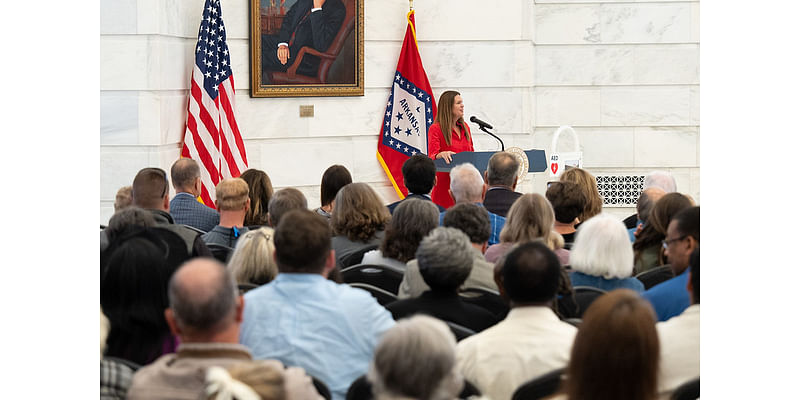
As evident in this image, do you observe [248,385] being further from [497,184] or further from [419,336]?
[497,184]

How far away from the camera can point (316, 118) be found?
8711 millimetres

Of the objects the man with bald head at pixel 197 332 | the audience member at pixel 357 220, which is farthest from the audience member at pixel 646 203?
the man with bald head at pixel 197 332

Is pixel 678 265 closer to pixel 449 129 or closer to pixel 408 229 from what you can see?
pixel 408 229

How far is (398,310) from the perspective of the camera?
3.09 m

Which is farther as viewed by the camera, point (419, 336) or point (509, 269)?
point (509, 269)

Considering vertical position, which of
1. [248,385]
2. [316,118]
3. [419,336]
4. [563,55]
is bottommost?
[248,385]

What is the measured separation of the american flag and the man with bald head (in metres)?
5.48

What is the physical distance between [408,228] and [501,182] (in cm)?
171

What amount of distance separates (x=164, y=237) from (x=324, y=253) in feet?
2.08

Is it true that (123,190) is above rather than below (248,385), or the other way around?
above

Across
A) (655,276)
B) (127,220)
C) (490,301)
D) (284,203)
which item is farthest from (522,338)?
(284,203)

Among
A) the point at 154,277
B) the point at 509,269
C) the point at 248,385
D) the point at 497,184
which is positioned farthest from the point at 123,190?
the point at 248,385

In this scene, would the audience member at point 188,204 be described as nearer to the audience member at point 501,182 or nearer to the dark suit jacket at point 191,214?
the dark suit jacket at point 191,214

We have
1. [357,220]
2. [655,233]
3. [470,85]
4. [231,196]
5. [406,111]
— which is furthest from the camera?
[470,85]
